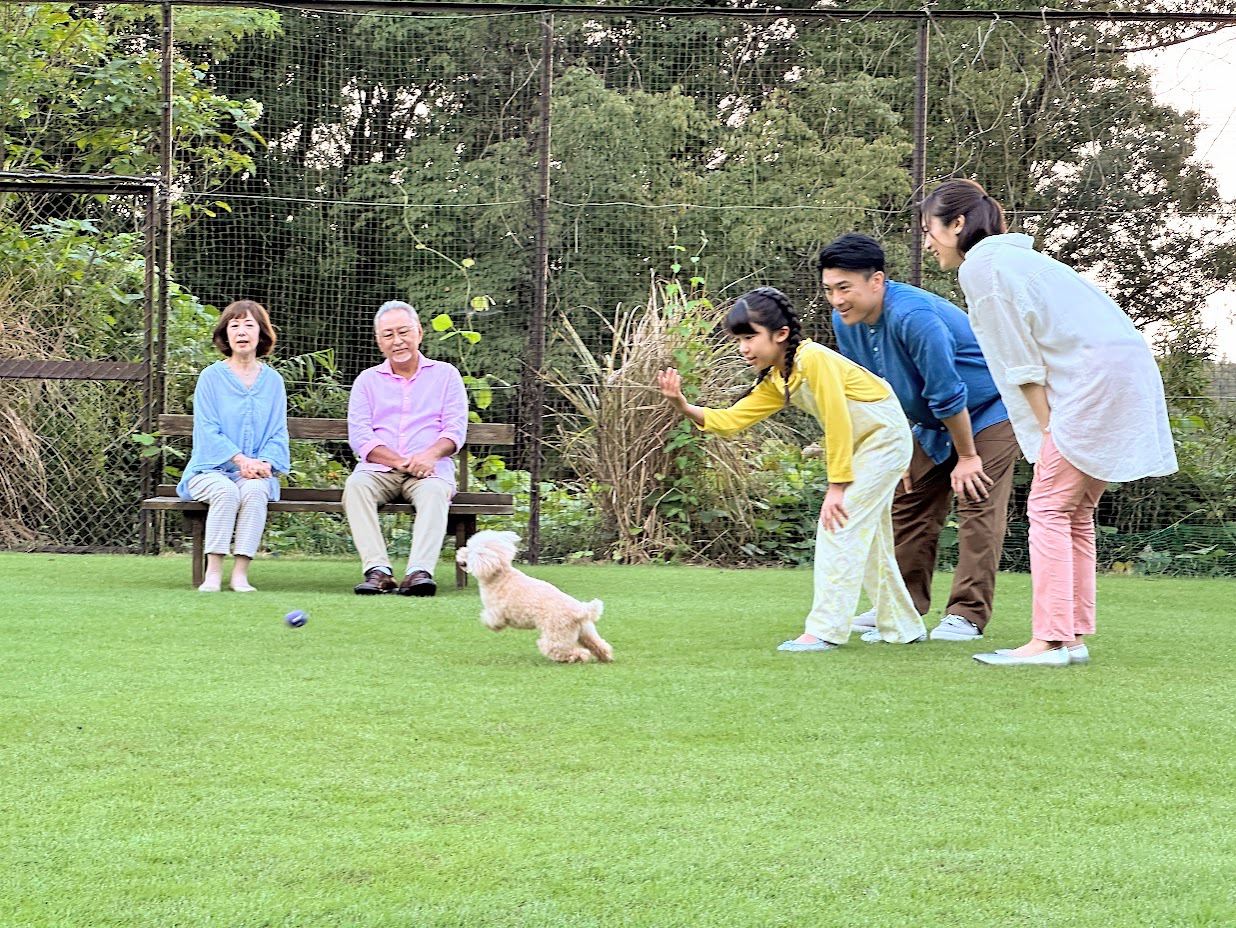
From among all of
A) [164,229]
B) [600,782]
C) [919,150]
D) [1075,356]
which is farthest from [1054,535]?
[164,229]

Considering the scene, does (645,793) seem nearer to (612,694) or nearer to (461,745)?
(461,745)

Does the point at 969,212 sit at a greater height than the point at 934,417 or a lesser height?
greater

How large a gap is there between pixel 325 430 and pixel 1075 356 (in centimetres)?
459

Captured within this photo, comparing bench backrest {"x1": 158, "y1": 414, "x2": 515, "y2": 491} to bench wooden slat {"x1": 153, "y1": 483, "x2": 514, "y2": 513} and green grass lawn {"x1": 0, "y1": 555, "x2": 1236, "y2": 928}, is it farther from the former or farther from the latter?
green grass lawn {"x1": 0, "y1": 555, "x2": 1236, "y2": 928}

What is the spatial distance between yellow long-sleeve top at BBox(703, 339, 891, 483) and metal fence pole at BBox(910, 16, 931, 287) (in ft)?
Result: 12.3

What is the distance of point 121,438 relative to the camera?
8695 millimetres

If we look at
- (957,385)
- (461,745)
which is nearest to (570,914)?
(461,745)

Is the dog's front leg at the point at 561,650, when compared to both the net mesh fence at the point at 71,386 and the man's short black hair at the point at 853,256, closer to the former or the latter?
the man's short black hair at the point at 853,256

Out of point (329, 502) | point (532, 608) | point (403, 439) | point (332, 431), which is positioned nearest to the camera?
point (532, 608)

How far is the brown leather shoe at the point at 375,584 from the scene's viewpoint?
21.0 feet

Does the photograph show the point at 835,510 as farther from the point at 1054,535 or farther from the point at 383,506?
the point at 383,506

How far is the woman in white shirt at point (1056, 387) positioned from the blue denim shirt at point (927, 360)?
1.11 feet

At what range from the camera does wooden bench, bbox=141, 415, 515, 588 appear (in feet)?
22.0

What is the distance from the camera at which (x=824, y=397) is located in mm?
4527
